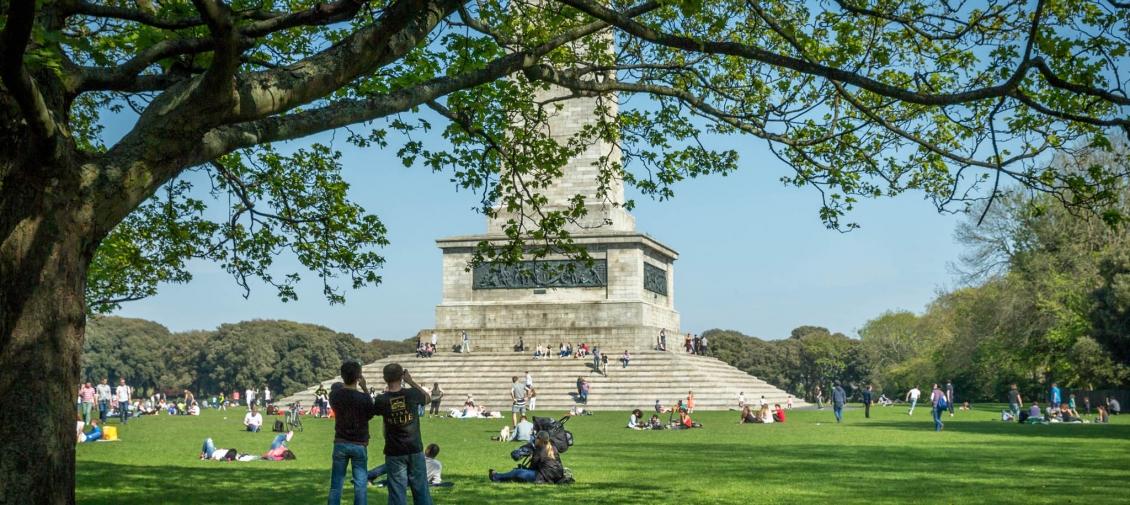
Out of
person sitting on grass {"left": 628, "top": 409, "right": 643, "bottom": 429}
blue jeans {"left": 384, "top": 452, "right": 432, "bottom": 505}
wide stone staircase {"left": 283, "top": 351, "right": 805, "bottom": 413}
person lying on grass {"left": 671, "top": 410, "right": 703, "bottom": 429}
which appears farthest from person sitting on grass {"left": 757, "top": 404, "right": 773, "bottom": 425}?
blue jeans {"left": 384, "top": 452, "right": 432, "bottom": 505}

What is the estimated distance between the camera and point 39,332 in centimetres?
941

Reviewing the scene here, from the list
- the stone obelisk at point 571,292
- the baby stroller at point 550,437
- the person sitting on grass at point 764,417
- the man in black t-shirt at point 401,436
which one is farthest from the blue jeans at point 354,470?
the stone obelisk at point 571,292

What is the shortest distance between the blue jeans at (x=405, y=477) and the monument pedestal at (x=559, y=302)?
131 feet

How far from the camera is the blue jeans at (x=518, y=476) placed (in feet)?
53.6

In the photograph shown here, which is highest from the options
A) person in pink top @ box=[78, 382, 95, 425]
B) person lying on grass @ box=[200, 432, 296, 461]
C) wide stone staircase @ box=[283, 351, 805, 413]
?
wide stone staircase @ box=[283, 351, 805, 413]

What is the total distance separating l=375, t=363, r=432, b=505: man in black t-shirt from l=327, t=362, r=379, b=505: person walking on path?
0.17m

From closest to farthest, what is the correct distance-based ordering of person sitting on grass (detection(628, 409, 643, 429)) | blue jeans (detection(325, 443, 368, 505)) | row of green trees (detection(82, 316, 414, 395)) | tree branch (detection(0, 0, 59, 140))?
1. tree branch (detection(0, 0, 59, 140))
2. blue jeans (detection(325, 443, 368, 505))
3. person sitting on grass (detection(628, 409, 643, 429))
4. row of green trees (detection(82, 316, 414, 395))

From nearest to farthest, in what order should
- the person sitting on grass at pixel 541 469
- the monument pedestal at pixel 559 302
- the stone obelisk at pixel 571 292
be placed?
1. the person sitting on grass at pixel 541 469
2. the stone obelisk at pixel 571 292
3. the monument pedestal at pixel 559 302

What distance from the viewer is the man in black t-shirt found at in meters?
10.8

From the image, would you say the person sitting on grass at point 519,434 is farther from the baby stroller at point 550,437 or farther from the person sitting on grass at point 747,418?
the person sitting on grass at point 747,418

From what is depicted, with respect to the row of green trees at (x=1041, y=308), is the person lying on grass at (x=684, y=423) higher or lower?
lower

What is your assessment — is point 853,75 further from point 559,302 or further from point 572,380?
point 559,302

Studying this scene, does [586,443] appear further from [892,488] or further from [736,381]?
[736,381]

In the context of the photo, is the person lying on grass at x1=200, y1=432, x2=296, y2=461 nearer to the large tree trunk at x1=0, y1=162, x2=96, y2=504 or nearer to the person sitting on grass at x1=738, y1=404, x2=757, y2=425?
the large tree trunk at x1=0, y1=162, x2=96, y2=504
